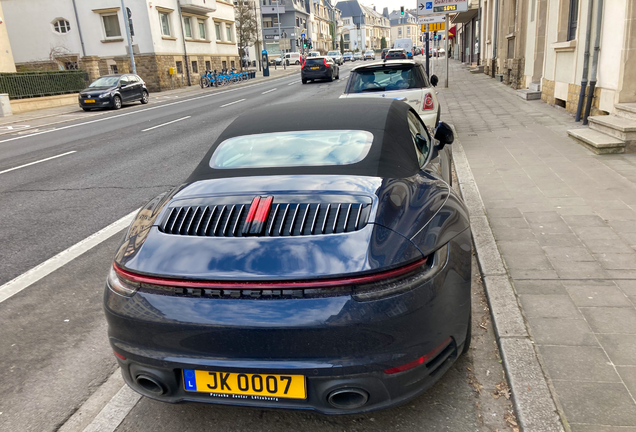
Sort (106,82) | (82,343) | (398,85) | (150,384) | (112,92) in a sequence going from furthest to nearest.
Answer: (106,82), (112,92), (398,85), (82,343), (150,384)

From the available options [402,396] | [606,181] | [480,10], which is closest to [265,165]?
[402,396]

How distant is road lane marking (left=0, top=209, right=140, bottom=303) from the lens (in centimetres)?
428

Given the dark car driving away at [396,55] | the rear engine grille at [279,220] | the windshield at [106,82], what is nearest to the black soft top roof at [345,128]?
the rear engine grille at [279,220]

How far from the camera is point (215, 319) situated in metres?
2.12

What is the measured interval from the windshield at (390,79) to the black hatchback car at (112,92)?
16.0 m

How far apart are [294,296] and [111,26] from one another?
37.5 m

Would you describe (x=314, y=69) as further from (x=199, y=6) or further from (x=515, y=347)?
(x=515, y=347)

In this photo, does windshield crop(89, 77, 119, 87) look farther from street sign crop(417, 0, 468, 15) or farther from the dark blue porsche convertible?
the dark blue porsche convertible

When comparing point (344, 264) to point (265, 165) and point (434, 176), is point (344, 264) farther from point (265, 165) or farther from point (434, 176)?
point (434, 176)

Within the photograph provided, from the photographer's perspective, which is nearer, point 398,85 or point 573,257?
point 573,257

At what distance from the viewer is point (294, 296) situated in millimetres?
2100

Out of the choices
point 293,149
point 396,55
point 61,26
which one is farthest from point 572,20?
point 61,26

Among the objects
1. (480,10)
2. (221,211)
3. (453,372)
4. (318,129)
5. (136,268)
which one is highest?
(480,10)

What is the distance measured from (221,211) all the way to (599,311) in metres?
2.52
